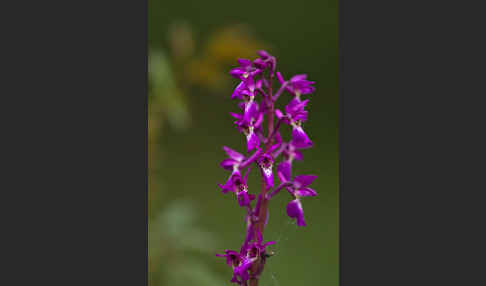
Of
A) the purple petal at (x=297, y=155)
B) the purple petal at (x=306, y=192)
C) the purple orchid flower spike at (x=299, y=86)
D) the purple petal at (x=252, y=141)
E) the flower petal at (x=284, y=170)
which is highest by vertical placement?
the purple orchid flower spike at (x=299, y=86)

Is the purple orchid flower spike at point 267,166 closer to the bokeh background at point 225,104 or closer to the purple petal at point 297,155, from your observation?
the purple petal at point 297,155

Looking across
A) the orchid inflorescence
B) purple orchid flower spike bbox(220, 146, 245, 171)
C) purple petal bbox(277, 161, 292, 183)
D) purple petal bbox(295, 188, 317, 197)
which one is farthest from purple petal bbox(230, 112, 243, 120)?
purple petal bbox(295, 188, 317, 197)

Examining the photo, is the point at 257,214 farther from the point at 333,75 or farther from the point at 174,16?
the point at 174,16

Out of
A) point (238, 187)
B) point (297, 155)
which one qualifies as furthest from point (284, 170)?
point (238, 187)

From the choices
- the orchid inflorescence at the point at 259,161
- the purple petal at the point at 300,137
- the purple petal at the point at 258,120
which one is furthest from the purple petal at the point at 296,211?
the purple petal at the point at 258,120

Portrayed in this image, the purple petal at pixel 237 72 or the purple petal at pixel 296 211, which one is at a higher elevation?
the purple petal at pixel 237 72

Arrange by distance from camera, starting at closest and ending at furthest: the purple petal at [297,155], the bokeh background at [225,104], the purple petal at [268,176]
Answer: the purple petal at [268,176], the purple petal at [297,155], the bokeh background at [225,104]

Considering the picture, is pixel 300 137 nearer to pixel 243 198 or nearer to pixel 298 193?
pixel 298 193
